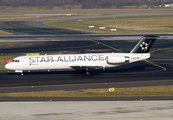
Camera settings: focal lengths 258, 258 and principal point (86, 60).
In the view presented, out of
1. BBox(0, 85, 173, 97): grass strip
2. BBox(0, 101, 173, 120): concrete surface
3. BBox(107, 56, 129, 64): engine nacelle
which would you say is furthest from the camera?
BBox(107, 56, 129, 64): engine nacelle

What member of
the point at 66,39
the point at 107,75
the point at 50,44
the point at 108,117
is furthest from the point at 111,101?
the point at 66,39

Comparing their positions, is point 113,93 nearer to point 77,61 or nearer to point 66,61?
point 77,61

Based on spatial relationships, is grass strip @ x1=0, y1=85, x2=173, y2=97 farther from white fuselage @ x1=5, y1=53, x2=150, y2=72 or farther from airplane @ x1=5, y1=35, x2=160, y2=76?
white fuselage @ x1=5, y1=53, x2=150, y2=72

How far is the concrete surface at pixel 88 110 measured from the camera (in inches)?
976

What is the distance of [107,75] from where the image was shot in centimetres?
4456

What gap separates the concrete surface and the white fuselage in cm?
1434

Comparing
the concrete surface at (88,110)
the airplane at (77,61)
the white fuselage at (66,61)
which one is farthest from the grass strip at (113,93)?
the white fuselage at (66,61)

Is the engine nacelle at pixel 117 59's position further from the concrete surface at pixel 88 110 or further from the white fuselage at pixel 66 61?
the concrete surface at pixel 88 110

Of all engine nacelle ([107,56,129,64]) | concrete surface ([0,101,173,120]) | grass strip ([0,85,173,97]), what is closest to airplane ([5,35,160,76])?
engine nacelle ([107,56,129,64])

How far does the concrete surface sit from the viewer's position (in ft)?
81.4

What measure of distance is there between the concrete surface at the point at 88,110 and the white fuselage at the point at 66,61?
14.3 m

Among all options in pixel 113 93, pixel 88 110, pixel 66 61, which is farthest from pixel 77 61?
pixel 88 110

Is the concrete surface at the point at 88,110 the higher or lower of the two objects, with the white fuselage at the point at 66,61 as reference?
lower

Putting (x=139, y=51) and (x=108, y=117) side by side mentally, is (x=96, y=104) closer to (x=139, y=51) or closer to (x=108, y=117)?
(x=108, y=117)
